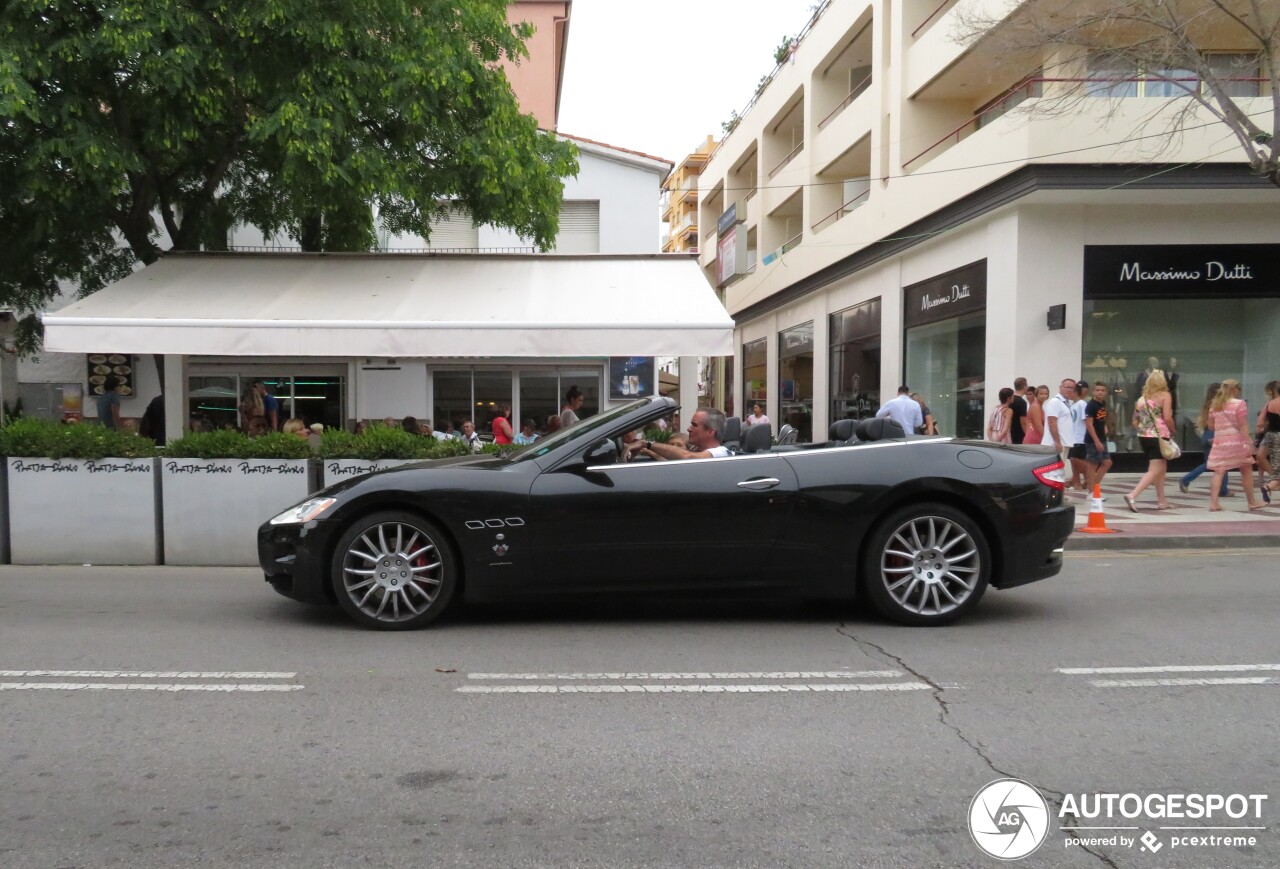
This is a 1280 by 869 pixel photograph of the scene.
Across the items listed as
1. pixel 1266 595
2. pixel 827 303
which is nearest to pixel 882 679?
pixel 1266 595

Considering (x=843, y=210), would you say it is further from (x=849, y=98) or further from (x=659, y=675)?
(x=659, y=675)

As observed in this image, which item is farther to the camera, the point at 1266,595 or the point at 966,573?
the point at 1266,595

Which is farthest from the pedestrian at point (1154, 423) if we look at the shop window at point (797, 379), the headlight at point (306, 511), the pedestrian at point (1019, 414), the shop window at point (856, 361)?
the shop window at point (797, 379)

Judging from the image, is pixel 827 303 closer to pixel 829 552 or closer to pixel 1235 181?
pixel 1235 181

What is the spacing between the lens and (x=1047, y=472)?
19.3 feet

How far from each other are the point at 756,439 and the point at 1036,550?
6.17 ft

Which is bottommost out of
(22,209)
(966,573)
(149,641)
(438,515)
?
(149,641)

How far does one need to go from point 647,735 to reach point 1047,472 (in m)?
3.37

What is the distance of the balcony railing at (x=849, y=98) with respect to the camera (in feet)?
70.8

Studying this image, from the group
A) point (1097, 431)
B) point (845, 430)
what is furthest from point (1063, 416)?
point (845, 430)

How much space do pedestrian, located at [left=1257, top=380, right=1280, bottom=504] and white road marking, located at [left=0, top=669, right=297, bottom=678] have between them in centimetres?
1172

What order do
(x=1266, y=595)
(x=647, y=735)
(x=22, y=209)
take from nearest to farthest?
(x=647, y=735) → (x=1266, y=595) → (x=22, y=209)

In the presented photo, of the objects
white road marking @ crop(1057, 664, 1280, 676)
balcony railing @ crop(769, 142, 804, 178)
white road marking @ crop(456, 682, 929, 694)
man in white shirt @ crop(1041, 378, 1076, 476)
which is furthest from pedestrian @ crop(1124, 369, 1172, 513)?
balcony railing @ crop(769, 142, 804, 178)

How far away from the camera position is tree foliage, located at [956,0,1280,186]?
11.3 m
